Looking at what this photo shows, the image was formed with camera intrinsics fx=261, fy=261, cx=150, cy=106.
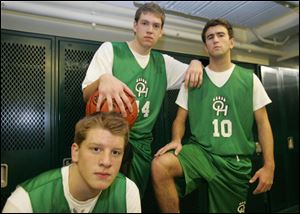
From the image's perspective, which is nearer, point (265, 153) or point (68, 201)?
point (68, 201)

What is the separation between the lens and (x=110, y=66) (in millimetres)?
1373

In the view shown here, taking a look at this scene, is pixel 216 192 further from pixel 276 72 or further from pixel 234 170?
pixel 276 72

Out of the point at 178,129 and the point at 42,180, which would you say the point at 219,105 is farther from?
the point at 42,180

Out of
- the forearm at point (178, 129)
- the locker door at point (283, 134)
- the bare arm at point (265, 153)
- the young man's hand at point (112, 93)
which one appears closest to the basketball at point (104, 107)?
the young man's hand at point (112, 93)

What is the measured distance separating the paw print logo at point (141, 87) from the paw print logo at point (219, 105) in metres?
0.40

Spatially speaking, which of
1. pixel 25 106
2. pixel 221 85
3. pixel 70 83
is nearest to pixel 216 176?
pixel 221 85

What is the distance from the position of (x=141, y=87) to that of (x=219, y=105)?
46cm

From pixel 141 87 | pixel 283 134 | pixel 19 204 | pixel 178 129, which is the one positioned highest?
pixel 141 87

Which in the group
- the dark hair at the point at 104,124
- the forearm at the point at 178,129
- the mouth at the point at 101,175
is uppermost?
the dark hair at the point at 104,124

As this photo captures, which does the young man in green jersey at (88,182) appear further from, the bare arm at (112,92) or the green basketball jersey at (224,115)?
the green basketball jersey at (224,115)

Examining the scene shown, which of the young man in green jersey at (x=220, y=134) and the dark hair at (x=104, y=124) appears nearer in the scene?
the dark hair at (x=104, y=124)

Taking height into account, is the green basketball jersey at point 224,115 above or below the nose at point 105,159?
above

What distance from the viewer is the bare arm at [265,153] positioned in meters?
1.49

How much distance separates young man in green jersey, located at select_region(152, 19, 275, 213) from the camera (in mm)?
1420
